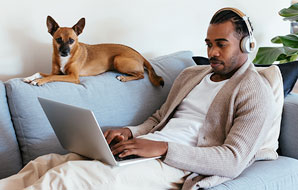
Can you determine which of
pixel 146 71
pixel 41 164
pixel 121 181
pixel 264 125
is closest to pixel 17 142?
pixel 41 164

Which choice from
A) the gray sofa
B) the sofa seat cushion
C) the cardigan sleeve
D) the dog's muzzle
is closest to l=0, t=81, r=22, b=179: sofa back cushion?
the gray sofa

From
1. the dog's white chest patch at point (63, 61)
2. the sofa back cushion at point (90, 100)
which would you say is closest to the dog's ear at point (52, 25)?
the dog's white chest patch at point (63, 61)

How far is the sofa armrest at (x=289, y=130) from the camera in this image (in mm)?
1592

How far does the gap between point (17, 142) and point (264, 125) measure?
1.01 metres

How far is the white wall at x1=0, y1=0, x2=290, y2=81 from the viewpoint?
1.77 metres

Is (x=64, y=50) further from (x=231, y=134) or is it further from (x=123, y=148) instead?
(x=231, y=134)

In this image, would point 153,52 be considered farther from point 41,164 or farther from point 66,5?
point 41,164

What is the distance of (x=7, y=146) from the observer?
1453mm

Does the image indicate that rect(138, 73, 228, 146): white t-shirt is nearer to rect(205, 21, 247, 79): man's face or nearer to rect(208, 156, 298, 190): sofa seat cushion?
rect(205, 21, 247, 79): man's face

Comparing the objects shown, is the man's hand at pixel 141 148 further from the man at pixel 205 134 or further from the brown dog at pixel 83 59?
the brown dog at pixel 83 59

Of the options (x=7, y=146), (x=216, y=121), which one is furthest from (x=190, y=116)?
(x=7, y=146)

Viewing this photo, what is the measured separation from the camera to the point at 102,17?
1.99 meters

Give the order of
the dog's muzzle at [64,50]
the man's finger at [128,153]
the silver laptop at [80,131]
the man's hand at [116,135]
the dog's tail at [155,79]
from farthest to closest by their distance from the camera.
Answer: the dog's tail at [155,79] < the dog's muzzle at [64,50] < the man's hand at [116,135] < the man's finger at [128,153] < the silver laptop at [80,131]

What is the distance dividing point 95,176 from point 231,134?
53cm
